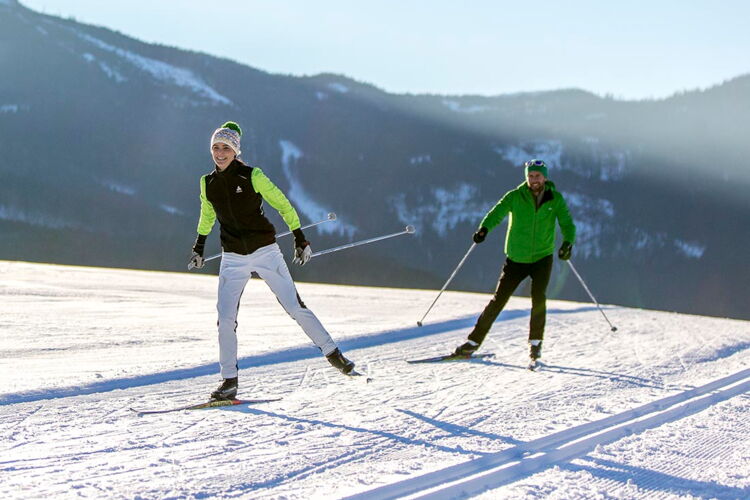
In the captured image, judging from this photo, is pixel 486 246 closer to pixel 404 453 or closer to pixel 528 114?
pixel 528 114

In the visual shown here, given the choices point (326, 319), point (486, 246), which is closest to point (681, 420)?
point (326, 319)

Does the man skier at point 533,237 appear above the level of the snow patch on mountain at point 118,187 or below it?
below

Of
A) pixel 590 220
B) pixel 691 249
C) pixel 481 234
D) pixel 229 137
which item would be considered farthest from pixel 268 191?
pixel 691 249

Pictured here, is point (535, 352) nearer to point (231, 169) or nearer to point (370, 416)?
point (370, 416)

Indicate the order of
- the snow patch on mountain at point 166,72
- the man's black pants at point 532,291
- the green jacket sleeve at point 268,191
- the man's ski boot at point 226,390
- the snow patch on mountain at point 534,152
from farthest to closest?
1. the snow patch on mountain at point 534,152
2. the snow patch on mountain at point 166,72
3. the man's black pants at point 532,291
4. the man's ski boot at point 226,390
5. the green jacket sleeve at point 268,191

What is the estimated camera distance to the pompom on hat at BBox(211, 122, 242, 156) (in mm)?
4105

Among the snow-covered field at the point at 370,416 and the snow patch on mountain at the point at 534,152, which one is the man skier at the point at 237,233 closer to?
the snow-covered field at the point at 370,416

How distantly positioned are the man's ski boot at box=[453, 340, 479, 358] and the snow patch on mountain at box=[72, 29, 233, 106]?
11093cm

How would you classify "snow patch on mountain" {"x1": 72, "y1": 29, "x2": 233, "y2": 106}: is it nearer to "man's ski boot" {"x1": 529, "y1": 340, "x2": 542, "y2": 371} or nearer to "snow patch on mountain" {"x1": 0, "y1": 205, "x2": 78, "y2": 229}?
"snow patch on mountain" {"x1": 0, "y1": 205, "x2": 78, "y2": 229}

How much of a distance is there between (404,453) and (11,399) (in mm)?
2429

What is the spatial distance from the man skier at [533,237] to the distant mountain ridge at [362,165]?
260 ft

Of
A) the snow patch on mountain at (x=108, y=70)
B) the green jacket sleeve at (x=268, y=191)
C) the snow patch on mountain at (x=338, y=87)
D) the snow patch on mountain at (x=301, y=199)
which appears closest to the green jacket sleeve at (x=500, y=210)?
the green jacket sleeve at (x=268, y=191)

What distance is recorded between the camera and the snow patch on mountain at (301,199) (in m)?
102

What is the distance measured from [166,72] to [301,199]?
3342cm
